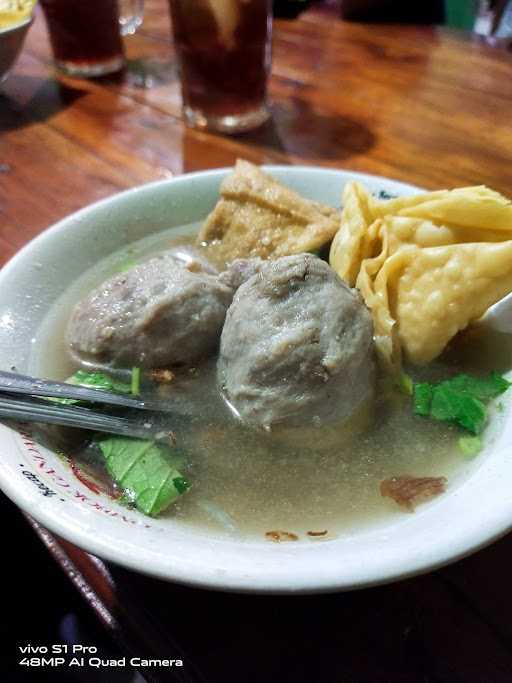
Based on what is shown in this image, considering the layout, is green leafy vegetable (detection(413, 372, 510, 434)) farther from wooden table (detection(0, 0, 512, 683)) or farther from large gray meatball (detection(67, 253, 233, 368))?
large gray meatball (detection(67, 253, 233, 368))

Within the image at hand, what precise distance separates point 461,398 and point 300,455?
13.5 inches

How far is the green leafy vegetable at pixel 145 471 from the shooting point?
96 cm


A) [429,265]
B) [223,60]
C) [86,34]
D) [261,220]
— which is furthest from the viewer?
[86,34]

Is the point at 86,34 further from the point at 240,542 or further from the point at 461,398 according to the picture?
the point at 240,542

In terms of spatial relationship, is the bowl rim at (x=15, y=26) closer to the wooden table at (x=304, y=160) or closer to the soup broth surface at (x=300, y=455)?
the wooden table at (x=304, y=160)

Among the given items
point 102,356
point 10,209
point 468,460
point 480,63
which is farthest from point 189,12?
point 468,460

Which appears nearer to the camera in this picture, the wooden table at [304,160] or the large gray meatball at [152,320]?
the wooden table at [304,160]

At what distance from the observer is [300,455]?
3.61 ft

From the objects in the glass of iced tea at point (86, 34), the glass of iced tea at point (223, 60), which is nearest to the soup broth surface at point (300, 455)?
the glass of iced tea at point (223, 60)

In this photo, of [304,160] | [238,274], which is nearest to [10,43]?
[304,160]

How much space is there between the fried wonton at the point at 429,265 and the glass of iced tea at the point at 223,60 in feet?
3.35

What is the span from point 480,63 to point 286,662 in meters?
2.81

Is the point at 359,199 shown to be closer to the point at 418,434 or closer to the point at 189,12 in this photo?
the point at 418,434

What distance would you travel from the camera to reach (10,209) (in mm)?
1895
